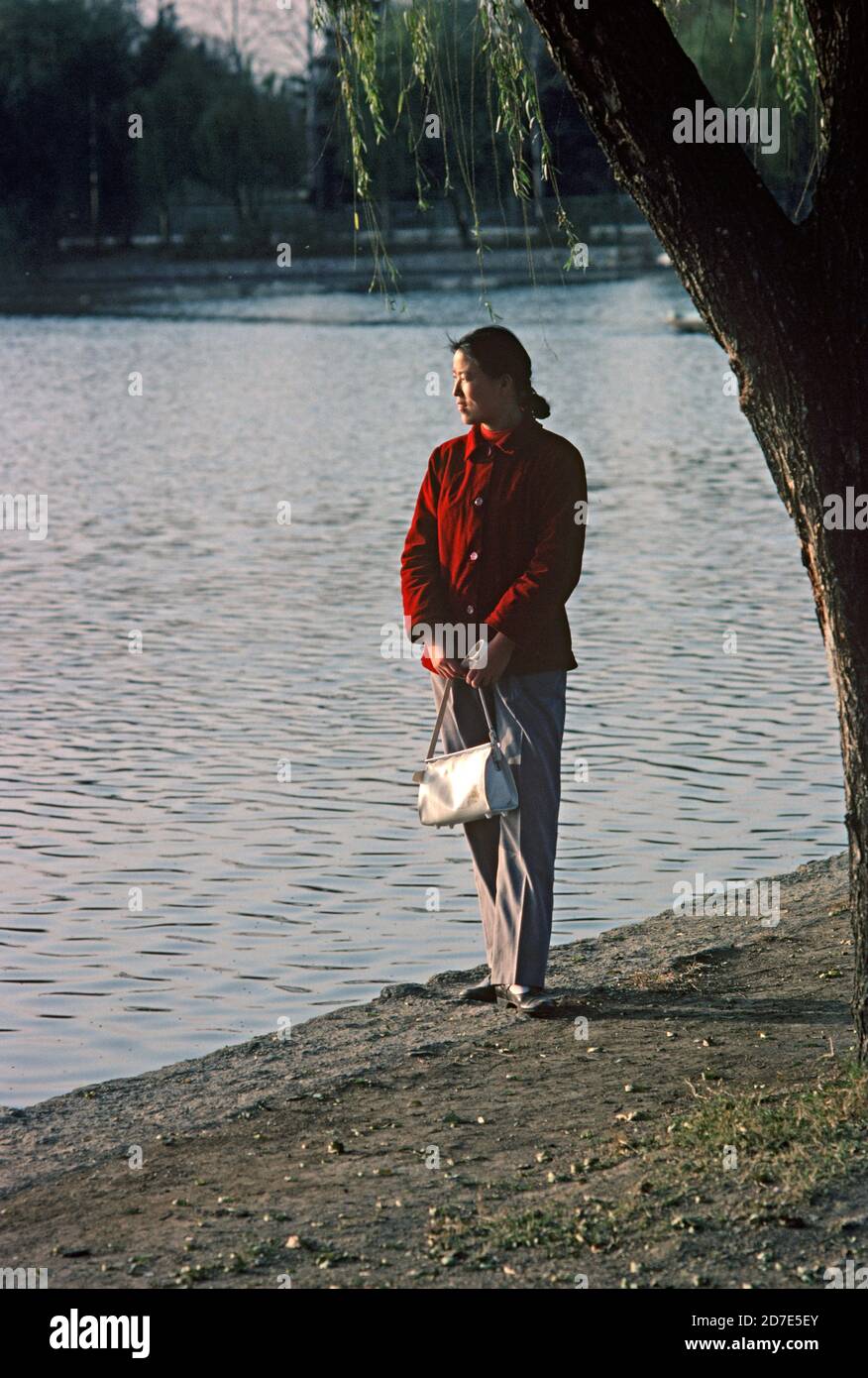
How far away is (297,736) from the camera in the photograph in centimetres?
1116

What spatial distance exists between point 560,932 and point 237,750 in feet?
10.9

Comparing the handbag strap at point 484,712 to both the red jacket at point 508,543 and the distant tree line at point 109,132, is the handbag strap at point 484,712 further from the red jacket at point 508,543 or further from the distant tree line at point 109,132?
the distant tree line at point 109,132

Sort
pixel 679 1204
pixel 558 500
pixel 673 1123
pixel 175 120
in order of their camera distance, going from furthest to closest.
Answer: pixel 175 120
pixel 558 500
pixel 673 1123
pixel 679 1204

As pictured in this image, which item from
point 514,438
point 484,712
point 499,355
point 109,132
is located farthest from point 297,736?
point 109,132

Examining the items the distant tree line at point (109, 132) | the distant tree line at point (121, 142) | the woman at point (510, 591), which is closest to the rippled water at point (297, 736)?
the woman at point (510, 591)

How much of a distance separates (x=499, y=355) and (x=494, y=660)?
0.93 metres

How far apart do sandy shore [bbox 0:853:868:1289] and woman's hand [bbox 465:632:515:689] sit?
1.09 meters

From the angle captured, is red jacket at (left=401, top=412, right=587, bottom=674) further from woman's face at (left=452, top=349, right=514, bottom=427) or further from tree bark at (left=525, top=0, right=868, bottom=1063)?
tree bark at (left=525, top=0, right=868, bottom=1063)

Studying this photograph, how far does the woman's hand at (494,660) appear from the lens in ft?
20.9

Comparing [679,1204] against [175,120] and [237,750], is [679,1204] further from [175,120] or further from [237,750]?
[175,120]

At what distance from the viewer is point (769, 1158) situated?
495 centimetres

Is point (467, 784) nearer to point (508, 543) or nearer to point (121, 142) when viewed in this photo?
point (508, 543)

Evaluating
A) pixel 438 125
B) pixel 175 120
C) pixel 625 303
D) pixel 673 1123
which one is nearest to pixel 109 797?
pixel 438 125

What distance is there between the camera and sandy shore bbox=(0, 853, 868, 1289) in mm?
4559
